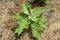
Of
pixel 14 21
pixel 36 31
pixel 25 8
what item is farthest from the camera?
pixel 14 21

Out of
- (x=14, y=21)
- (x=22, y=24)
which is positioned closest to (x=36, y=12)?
(x=22, y=24)

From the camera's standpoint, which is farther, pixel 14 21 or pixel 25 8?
pixel 14 21

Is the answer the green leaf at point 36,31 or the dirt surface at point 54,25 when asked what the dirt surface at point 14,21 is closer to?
the dirt surface at point 54,25

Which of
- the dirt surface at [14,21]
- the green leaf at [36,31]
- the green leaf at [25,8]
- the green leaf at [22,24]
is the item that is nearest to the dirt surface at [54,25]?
the dirt surface at [14,21]

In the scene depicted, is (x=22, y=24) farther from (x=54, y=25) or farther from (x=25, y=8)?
(x=54, y=25)

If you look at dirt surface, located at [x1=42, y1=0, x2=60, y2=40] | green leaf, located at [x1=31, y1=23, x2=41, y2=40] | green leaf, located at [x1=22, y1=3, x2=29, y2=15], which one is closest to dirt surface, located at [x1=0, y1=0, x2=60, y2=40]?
dirt surface, located at [x1=42, y1=0, x2=60, y2=40]

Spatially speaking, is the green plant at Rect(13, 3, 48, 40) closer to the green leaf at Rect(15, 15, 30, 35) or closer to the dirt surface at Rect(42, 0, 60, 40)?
the green leaf at Rect(15, 15, 30, 35)

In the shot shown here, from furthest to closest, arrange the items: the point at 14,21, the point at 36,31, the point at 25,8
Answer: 1. the point at 14,21
2. the point at 25,8
3. the point at 36,31
